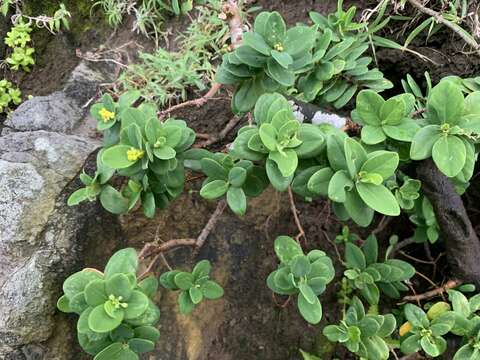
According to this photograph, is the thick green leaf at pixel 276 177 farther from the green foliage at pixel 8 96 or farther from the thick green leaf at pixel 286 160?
the green foliage at pixel 8 96

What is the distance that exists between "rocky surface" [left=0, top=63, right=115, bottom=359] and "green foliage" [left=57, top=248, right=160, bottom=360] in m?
0.24

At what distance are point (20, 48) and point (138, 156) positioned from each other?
1.28 meters

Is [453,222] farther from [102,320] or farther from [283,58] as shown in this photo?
[102,320]

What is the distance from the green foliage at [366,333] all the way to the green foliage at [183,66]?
113 cm

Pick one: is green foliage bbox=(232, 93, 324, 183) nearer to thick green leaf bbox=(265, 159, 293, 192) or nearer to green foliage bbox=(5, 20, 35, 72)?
thick green leaf bbox=(265, 159, 293, 192)

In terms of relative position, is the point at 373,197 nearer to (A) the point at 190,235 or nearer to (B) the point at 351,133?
(B) the point at 351,133

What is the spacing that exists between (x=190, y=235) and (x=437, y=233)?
953 millimetres

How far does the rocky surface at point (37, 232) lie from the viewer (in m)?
1.45

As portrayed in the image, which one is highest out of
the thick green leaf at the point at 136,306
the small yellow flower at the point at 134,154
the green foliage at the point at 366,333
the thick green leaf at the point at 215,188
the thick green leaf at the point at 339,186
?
the thick green leaf at the point at 339,186

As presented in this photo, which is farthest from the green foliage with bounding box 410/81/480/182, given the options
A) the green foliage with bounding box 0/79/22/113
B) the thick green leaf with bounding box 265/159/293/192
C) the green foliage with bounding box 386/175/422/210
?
the green foliage with bounding box 0/79/22/113

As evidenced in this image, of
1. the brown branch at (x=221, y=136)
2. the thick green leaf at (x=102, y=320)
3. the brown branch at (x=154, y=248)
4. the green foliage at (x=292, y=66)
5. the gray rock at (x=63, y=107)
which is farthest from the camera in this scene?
the gray rock at (x=63, y=107)

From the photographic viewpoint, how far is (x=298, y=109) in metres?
1.53

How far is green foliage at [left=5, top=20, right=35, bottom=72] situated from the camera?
6.95 feet

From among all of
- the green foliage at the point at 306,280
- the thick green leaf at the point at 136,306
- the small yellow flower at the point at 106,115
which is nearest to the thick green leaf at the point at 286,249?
the green foliage at the point at 306,280
